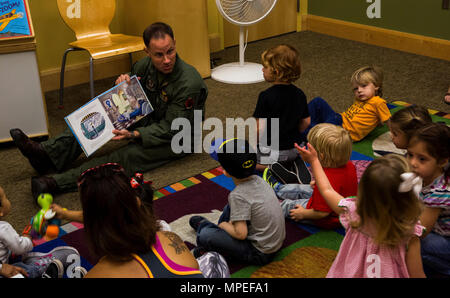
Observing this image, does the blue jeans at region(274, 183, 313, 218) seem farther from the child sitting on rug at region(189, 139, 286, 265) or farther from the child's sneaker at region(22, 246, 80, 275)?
the child's sneaker at region(22, 246, 80, 275)

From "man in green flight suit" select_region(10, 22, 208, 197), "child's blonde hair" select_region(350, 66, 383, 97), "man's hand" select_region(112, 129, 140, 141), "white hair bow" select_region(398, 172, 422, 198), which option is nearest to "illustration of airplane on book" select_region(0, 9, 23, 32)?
"man in green flight suit" select_region(10, 22, 208, 197)

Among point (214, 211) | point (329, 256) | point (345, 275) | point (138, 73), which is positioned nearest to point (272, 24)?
point (138, 73)

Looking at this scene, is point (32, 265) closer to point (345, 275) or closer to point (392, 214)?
point (345, 275)

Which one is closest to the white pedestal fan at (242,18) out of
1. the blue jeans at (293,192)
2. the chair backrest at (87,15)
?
the chair backrest at (87,15)

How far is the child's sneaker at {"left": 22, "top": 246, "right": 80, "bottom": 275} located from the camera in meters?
1.98

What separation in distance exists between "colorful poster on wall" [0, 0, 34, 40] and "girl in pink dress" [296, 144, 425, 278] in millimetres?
2159

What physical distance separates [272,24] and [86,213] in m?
4.35

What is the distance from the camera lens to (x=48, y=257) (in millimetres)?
2002

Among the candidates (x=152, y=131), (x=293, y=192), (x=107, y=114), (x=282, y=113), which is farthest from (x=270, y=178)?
(x=107, y=114)

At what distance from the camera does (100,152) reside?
321 cm

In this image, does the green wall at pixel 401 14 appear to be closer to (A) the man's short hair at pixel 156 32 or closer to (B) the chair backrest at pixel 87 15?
(B) the chair backrest at pixel 87 15

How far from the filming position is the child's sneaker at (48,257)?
1.98 m

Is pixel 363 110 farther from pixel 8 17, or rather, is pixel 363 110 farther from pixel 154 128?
pixel 8 17

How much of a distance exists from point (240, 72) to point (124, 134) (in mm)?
1768
